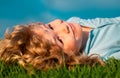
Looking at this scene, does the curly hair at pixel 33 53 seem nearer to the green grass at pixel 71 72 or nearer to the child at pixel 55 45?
the child at pixel 55 45

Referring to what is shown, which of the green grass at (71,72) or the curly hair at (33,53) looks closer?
the green grass at (71,72)

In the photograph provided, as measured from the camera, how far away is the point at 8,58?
13.6ft

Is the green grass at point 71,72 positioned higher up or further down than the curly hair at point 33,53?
further down

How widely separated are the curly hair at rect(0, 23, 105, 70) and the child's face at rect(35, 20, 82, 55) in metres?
0.09

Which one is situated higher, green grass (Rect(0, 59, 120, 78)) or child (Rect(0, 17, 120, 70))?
child (Rect(0, 17, 120, 70))

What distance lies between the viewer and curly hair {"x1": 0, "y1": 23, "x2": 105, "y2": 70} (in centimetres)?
390

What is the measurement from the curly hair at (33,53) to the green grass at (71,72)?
0.11 metres

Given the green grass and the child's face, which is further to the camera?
the child's face

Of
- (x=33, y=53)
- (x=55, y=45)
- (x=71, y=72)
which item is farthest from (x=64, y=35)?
(x=71, y=72)

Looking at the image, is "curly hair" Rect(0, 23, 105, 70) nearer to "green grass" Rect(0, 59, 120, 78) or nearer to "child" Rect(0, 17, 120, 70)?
"child" Rect(0, 17, 120, 70)

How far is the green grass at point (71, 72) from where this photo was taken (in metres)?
3.16

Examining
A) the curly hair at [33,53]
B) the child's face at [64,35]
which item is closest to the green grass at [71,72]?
the curly hair at [33,53]

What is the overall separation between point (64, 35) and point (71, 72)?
0.92m

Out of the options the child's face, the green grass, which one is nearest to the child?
the child's face
